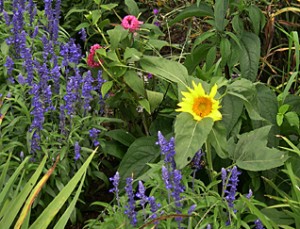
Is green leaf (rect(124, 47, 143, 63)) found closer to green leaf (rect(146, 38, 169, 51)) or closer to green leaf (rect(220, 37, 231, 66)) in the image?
green leaf (rect(146, 38, 169, 51))

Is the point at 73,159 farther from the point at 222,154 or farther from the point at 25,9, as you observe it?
the point at 25,9

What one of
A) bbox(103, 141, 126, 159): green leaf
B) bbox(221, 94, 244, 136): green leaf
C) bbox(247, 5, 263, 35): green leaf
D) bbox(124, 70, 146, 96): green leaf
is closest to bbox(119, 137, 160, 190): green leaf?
bbox(103, 141, 126, 159): green leaf

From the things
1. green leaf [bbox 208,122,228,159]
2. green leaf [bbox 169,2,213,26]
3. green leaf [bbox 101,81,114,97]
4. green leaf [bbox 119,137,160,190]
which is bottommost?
green leaf [bbox 119,137,160,190]

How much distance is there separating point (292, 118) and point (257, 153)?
33cm

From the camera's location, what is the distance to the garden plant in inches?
101

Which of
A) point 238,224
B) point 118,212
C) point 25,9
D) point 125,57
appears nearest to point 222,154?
point 238,224

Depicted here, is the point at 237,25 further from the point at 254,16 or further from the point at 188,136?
the point at 188,136

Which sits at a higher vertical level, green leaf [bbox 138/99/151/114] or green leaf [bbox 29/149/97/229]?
green leaf [bbox 29/149/97/229]

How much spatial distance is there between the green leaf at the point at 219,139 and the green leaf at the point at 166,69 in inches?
10.2

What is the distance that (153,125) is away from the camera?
10.9ft

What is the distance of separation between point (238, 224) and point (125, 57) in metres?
1.00

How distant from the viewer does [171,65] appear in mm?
2867

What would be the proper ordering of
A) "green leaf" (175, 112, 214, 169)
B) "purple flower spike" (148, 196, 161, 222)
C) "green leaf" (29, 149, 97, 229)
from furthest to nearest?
"green leaf" (175, 112, 214, 169)
"purple flower spike" (148, 196, 161, 222)
"green leaf" (29, 149, 97, 229)

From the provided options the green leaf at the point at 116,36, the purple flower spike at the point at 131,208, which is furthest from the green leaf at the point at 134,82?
the purple flower spike at the point at 131,208
